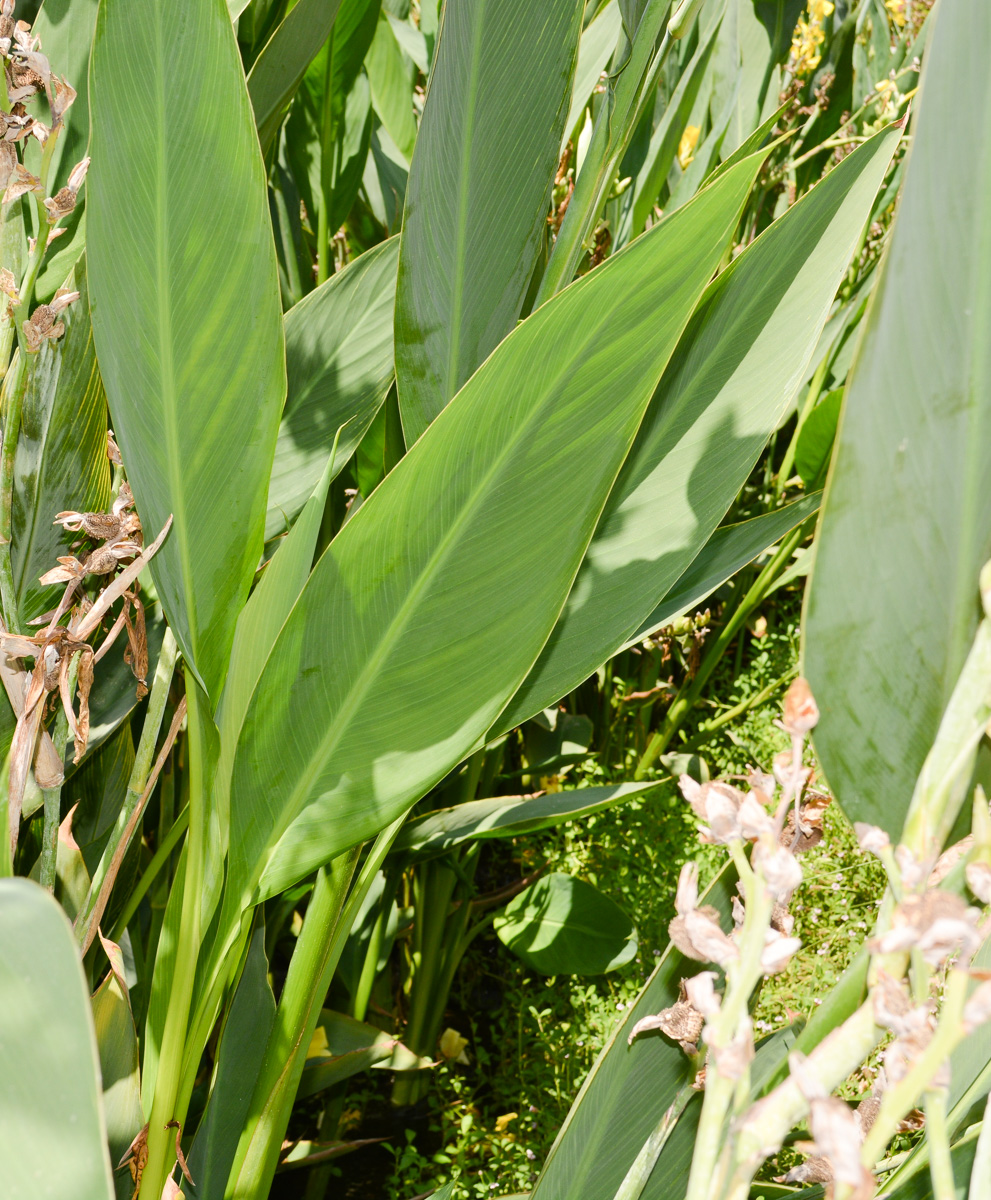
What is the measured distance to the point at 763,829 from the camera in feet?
0.62

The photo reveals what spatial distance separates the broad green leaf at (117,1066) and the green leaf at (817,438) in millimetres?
1030

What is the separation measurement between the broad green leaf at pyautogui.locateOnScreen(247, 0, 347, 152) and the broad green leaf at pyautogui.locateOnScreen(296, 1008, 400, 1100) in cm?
70

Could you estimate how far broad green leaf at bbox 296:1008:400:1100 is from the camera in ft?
2.59

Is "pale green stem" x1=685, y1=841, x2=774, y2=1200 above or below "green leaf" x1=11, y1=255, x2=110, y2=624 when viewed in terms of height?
below

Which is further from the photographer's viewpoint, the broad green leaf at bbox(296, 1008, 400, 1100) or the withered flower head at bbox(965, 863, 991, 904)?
the broad green leaf at bbox(296, 1008, 400, 1100)

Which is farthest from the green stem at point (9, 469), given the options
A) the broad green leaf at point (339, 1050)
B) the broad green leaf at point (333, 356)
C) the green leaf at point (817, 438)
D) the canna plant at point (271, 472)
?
the green leaf at point (817, 438)

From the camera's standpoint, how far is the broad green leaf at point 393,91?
1.04 metres

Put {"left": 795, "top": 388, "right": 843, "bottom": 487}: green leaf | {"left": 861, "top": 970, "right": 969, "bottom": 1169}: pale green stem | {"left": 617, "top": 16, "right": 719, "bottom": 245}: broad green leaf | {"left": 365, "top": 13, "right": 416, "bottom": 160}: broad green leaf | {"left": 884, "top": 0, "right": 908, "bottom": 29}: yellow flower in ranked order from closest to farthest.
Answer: {"left": 861, "top": 970, "right": 969, "bottom": 1169}: pale green stem, {"left": 617, "top": 16, "right": 719, "bottom": 245}: broad green leaf, {"left": 365, "top": 13, "right": 416, "bottom": 160}: broad green leaf, {"left": 795, "top": 388, "right": 843, "bottom": 487}: green leaf, {"left": 884, "top": 0, "right": 908, "bottom": 29}: yellow flower

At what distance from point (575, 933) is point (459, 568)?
76 centimetres

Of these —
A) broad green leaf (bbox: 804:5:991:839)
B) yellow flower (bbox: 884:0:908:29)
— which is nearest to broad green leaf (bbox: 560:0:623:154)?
broad green leaf (bbox: 804:5:991:839)

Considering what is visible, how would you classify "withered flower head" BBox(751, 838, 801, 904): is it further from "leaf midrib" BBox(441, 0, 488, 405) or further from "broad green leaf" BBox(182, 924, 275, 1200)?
"broad green leaf" BBox(182, 924, 275, 1200)

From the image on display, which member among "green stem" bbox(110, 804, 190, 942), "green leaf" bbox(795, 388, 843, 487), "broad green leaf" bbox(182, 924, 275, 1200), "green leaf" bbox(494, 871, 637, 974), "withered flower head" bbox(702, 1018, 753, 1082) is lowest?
"green leaf" bbox(494, 871, 637, 974)

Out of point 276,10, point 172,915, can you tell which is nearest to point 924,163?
point 172,915

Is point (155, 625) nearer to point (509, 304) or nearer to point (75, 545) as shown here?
point (75, 545)
